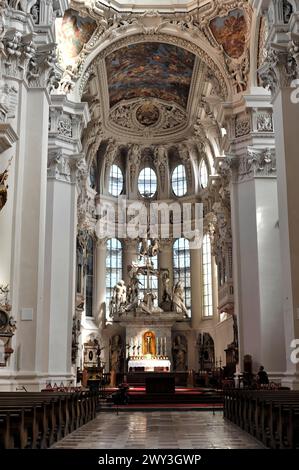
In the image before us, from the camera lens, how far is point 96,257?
32062 mm

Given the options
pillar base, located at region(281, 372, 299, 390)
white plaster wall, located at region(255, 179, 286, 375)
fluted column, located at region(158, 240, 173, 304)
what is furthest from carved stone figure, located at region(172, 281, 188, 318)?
pillar base, located at region(281, 372, 299, 390)

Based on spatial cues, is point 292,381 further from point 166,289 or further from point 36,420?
point 166,289

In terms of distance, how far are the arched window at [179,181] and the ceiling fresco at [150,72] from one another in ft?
15.2

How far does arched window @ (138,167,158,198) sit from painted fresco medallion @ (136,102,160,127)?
9.55ft

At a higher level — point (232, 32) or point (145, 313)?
point (232, 32)

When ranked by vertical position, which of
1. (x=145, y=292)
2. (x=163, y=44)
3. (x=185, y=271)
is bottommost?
(x=145, y=292)

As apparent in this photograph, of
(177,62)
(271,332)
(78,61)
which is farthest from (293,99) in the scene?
(177,62)

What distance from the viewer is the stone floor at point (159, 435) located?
8148 mm

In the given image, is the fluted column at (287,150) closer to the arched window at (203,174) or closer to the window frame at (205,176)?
the window frame at (205,176)

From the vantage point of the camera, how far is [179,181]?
112 feet

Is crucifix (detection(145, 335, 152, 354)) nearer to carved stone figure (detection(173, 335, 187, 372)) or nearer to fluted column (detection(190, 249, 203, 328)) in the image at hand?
carved stone figure (detection(173, 335, 187, 372))

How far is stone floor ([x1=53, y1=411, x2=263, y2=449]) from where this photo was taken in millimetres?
8148

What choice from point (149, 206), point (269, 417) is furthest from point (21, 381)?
point (149, 206)

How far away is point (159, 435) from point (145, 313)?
21105 mm
